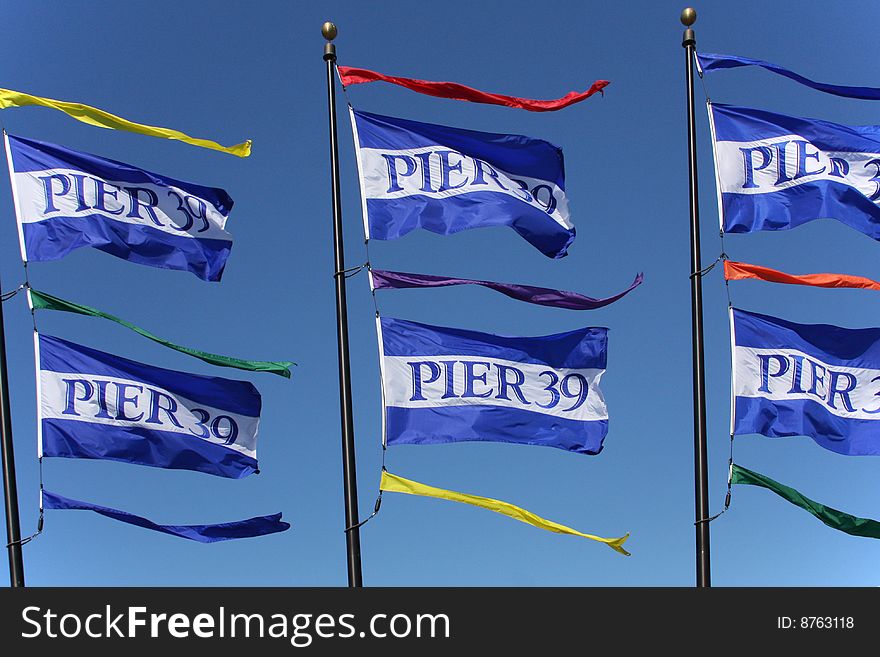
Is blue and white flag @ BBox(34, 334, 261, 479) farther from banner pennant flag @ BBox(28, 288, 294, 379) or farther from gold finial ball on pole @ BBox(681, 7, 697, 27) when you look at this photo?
gold finial ball on pole @ BBox(681, 7, 697, 27)

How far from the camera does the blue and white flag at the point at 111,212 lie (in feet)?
64.5

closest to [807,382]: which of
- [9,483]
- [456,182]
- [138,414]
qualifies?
[456,182]

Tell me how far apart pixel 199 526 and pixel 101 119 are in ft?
22.2

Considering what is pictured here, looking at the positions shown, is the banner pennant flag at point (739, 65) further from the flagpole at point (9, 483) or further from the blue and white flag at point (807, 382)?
the flagpole at point (9, 483)

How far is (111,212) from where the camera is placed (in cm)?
2025

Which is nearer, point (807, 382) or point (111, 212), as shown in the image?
point (111, 212)

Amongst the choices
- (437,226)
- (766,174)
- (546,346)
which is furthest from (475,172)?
(766,174)

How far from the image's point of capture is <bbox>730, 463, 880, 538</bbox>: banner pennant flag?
62.6 ft

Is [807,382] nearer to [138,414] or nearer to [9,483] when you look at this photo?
[138,414]
